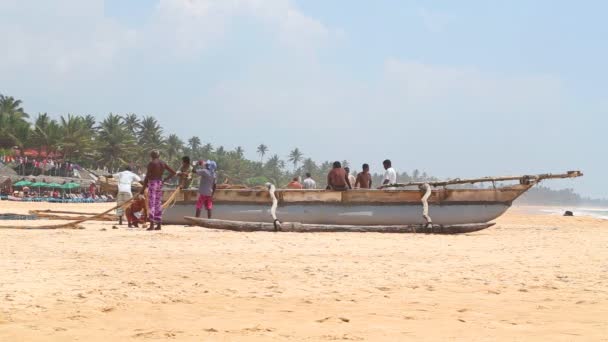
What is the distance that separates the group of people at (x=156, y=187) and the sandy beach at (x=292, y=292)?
2.28m

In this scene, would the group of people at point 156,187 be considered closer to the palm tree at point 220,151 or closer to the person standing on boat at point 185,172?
the person standing on boat at point 185,172

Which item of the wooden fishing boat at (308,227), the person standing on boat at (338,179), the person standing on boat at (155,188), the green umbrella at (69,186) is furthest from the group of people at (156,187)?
the green umbrella at (69,186)

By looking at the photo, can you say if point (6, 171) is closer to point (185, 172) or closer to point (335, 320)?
point (185, 172)

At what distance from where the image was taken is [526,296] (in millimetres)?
5418

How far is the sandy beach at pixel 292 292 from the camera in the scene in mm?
4035

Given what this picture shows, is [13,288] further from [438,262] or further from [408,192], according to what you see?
[408,192]

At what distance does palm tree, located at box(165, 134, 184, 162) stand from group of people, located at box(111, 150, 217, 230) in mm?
78001

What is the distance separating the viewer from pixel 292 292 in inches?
217

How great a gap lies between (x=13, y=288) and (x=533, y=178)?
12356 millimetres

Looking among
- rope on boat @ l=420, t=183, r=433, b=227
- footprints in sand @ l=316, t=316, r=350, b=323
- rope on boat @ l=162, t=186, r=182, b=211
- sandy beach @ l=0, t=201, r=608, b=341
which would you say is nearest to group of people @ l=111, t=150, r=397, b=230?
rope on boat @ l=162, t=186, r=182, b=211

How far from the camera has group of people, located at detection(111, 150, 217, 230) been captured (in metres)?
11.6

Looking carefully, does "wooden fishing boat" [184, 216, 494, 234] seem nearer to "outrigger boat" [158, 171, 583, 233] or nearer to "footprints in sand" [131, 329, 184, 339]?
"outrigger boat" [158, 171, 583, 233]

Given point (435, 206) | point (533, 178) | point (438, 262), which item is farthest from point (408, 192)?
point (438, 262)

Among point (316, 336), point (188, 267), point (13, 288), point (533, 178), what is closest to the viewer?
point (316, 336)
